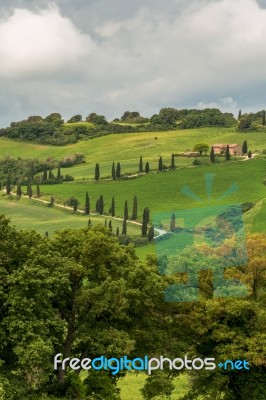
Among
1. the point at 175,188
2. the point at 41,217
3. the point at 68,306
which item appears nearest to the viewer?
the point at 68,306

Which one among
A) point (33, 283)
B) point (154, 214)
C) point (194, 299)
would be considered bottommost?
point (154, 214)

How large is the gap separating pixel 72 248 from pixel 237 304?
10921 mm

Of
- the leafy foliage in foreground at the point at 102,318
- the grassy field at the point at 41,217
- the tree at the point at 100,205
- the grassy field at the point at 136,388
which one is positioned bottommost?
the grassy field at the point at 136,388

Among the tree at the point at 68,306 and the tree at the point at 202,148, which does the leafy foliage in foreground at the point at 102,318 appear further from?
the tree at the point at 202,148

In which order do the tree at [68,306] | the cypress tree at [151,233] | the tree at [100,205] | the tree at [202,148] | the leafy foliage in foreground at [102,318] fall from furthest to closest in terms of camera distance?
the tree at [202,148], the tree at [100,205], the cypress tree at [151,233], the leafy foliage in foreground at [102,318], the tree at [68,306]

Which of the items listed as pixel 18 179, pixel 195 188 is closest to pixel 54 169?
pixel 18 179

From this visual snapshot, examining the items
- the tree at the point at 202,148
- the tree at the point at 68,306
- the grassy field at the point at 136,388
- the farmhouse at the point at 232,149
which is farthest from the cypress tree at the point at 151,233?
the tree at the point at 68,306

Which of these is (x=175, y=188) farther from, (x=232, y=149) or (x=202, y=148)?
(x=232, y=149)

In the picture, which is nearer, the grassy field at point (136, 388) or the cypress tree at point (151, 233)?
the grassy field at point (136, 388)

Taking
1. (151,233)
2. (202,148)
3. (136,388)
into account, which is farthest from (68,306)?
(202,148)

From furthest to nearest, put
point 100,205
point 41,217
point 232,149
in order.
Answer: point 232,149 < point 100,205 < point 41,217

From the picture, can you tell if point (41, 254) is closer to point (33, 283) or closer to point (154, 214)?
point (33, 283)

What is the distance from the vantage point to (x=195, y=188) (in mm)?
149625

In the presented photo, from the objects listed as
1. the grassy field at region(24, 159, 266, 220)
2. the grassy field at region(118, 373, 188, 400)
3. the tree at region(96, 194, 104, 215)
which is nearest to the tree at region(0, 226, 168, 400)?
the grassy field at region(118, 373, 188, 400)
